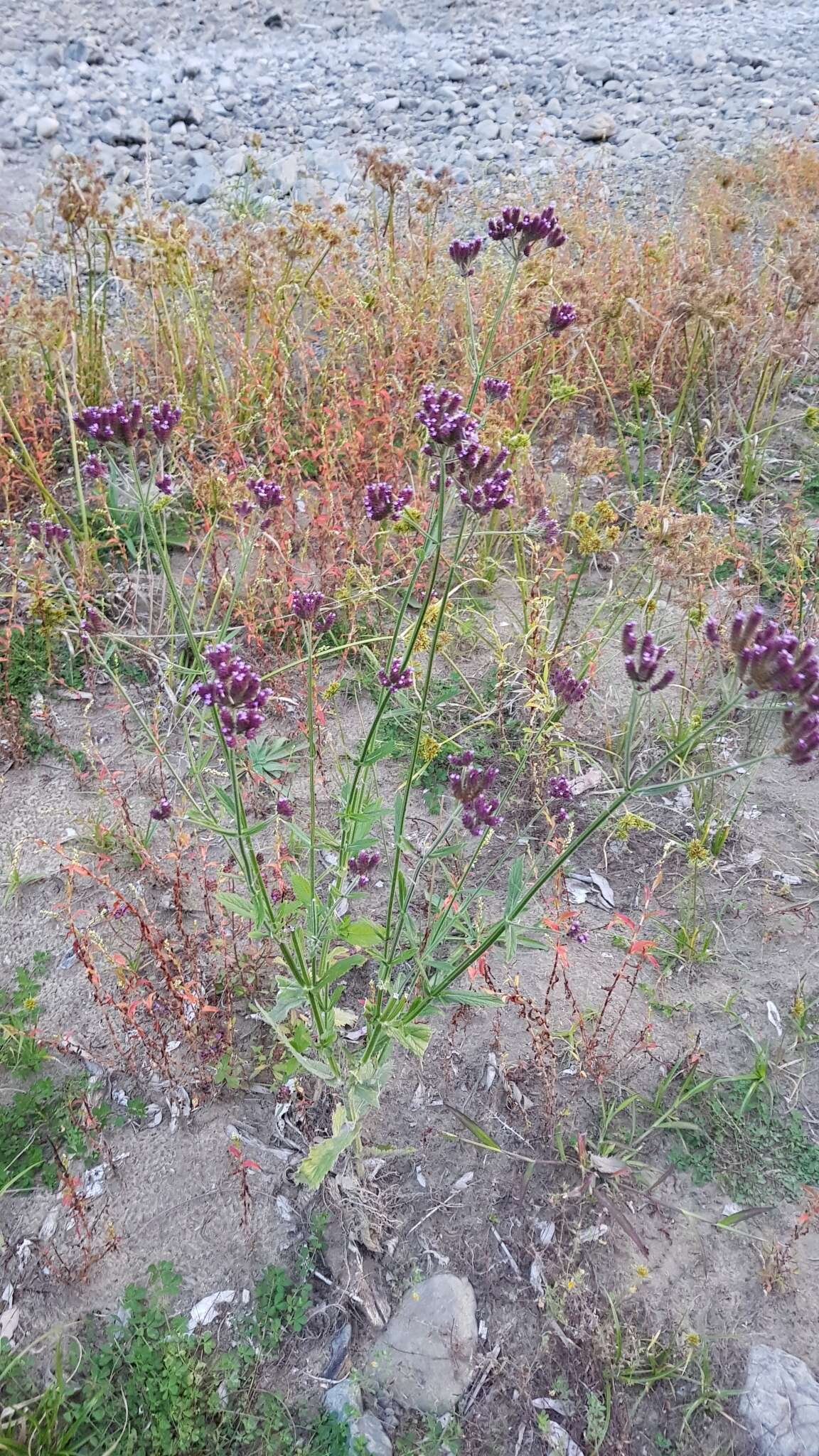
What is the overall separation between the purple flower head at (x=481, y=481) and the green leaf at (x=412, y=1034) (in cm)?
119

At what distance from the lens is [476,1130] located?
2.54m

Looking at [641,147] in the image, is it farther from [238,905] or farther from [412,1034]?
[412,1034]

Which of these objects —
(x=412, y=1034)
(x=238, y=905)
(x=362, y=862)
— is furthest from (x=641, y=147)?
(x=412, y=1034)

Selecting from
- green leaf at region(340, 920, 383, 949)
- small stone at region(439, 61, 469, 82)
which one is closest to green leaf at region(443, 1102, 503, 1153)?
green leaf at region(340, 920, 383, 949)

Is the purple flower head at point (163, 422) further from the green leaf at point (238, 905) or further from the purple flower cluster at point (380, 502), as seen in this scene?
the green leaf at point (238, 905)

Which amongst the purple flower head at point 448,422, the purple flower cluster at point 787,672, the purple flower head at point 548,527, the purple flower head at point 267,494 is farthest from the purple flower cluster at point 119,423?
the purple flower head at point 548,527

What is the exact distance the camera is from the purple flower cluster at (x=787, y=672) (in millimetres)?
1729

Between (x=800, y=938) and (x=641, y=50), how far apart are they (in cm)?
1441

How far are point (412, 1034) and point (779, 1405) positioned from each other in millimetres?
1179

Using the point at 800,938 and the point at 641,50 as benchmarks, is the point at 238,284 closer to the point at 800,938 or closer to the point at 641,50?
the point at 800,938

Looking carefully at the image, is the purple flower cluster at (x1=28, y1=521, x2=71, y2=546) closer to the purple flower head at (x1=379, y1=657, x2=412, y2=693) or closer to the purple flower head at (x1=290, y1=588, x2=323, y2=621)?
the purple flower head at (x1=290, y1=588, x2=323, y2=621)

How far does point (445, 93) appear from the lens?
1170 cm

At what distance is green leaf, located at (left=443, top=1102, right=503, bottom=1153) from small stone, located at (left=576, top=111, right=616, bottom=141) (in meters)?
10.9

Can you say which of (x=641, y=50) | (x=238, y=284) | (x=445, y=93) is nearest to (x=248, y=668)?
(x=238, y=284)
